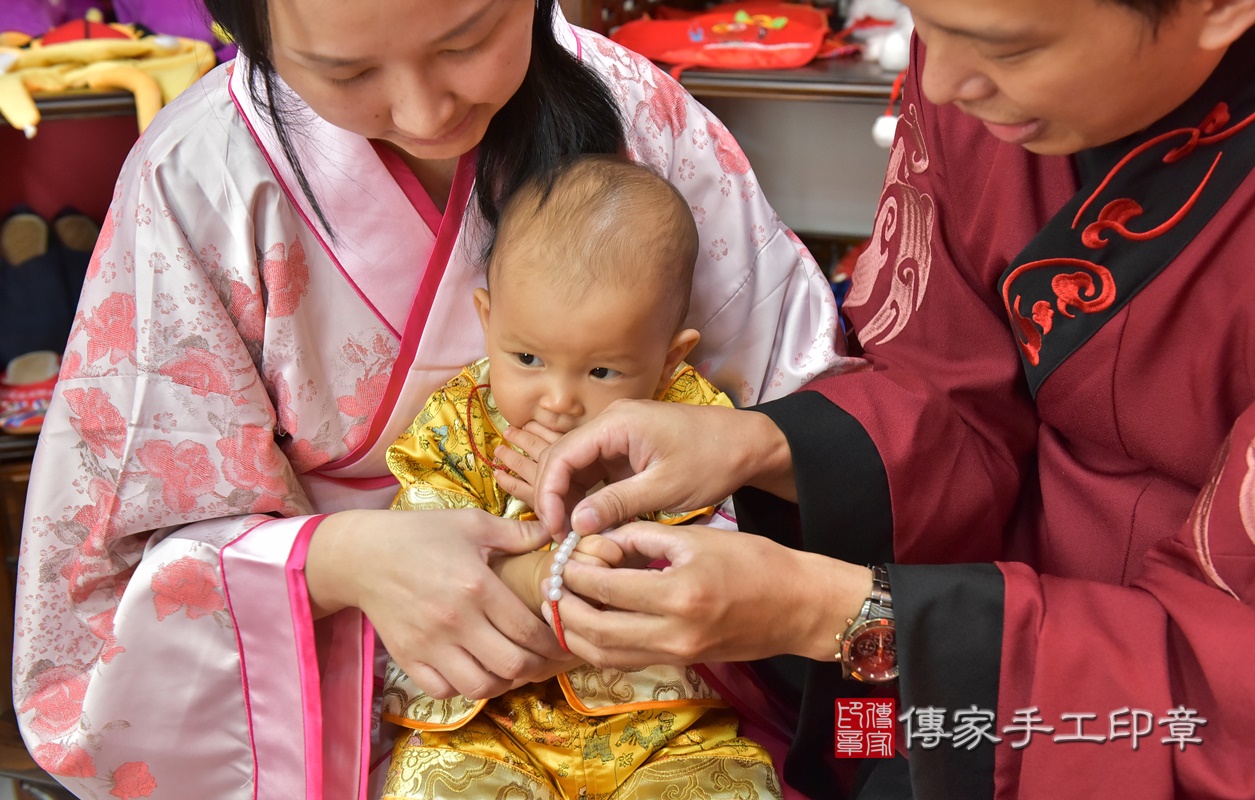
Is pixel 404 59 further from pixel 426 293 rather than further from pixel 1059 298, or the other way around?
pixel 1059 298

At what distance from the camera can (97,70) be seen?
181 cm

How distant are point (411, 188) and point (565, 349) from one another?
0.28 meters

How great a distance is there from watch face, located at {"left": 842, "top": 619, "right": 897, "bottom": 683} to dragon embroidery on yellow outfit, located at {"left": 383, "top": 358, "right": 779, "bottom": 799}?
211 mm

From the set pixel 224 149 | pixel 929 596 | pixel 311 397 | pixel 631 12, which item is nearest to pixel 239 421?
pixel 311 397

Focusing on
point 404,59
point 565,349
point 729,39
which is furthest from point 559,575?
point 729,39

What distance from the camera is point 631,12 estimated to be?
2.32 metres

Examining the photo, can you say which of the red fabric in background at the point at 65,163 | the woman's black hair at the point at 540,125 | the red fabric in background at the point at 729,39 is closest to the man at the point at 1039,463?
the woman's black hair at the point at 540,125

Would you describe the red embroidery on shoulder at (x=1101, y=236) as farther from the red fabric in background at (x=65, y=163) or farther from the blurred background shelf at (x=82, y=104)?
the red fabric in background at (x=65, y=163)

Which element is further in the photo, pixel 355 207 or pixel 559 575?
pixel 355 207

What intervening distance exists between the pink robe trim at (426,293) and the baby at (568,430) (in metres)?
0.06

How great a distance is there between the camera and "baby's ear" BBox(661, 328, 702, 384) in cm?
132

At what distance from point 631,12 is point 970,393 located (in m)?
1.35

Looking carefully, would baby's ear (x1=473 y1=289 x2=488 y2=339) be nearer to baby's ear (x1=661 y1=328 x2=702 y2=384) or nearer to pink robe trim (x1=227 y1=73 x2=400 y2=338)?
pink robe trim (x1=227 y1=73 x2=400 y2=338)

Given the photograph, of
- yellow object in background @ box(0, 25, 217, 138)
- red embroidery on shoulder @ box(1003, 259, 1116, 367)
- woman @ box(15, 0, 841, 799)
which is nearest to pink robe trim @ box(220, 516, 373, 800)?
woman @ box(15, 0, 841, 799)
